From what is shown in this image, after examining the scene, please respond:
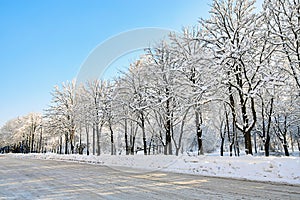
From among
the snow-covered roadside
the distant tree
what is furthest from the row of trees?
the distant tree

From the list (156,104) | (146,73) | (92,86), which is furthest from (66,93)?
(156,104)

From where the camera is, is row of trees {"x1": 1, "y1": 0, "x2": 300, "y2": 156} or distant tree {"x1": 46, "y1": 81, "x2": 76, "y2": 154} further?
distant tree {"x1": 46, "y1": 81, "x2": 76, "y2": 154}

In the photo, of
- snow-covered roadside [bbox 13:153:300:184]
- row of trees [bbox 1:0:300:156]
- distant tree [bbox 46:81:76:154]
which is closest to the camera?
snow-covered roadside [bbox 13:153:300:184]

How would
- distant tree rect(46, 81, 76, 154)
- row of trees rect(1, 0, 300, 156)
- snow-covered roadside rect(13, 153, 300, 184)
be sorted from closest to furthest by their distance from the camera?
snow-covered roadside rect(13, 153, 300, 184)
row of trees rect(1, 0, 300, 156)
distant tree rect(46, 81, 76, 154)

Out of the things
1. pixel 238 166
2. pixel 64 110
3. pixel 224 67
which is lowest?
pixel 238 166

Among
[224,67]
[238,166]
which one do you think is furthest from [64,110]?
[238,166]

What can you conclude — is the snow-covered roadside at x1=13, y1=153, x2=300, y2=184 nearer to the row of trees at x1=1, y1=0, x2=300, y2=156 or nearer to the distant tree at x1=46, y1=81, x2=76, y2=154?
the row of trees at x1=1, y1=0, x2=300, y2=156

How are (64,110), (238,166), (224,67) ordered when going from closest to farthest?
(238,166)
(224,67)
(64,110)

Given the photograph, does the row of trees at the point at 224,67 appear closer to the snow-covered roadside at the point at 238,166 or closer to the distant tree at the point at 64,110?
the snow-covered roadside at the point at 238,166

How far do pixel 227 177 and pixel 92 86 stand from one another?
26.4m

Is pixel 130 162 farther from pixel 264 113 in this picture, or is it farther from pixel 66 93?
pixel 66 93

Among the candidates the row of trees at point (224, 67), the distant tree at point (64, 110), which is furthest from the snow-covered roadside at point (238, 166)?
the distant tree at point (64, 110)

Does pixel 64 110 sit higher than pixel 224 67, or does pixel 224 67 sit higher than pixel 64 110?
pixel 224 67

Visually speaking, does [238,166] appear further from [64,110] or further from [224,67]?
[64,110]
